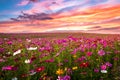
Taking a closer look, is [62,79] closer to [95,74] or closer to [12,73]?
[95,74]

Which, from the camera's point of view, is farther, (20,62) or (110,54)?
(110,54)

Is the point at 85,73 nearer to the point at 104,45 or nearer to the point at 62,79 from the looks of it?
the point at 62,79

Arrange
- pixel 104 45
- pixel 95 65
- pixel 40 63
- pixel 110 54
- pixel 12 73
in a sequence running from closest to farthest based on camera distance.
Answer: pixel 12 73 < pixel 95 65 < pixel 40 63 < pixel 110 54 < pixel 104 45

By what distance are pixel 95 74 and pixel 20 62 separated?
2.41m

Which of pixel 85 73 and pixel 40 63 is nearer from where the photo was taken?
pixel 85 73

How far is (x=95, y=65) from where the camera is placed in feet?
21.7

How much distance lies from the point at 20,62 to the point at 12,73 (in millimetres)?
1312

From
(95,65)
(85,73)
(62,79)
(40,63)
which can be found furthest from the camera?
(40,63)

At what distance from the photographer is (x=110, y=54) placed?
8.16 meters

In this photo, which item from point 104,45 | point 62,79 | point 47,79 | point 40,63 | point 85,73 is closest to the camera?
point 62,79

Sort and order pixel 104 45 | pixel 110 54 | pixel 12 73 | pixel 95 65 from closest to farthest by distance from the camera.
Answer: pixel 12 73
pixel 95 65
pixel 110 54
pixel 104 45

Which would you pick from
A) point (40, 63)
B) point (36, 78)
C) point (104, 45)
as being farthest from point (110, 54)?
point (36, 78)

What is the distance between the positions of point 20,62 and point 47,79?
239 centimetres

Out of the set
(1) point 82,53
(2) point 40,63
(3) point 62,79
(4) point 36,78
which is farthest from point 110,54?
(3) point 62,79
